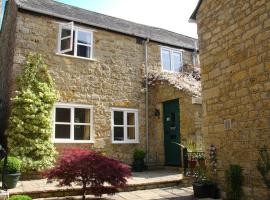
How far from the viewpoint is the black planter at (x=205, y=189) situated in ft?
24.2

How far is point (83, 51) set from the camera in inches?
494

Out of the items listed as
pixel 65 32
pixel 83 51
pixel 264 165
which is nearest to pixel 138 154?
pixel 83 51

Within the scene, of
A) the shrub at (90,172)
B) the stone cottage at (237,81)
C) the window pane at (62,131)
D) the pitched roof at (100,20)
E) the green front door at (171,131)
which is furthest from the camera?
the green front door at (171,131)

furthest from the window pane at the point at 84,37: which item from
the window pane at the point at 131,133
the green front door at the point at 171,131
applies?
the green front door at the point at 171,131

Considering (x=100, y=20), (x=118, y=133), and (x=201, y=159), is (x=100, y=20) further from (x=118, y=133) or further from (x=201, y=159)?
(x=201, y=159)

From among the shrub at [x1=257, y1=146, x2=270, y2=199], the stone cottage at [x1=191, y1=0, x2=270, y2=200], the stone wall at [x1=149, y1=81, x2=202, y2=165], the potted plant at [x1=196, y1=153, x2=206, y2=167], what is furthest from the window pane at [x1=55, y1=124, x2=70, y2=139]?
the shrub at [x1=257, y1=146, x2=270, y2=199]

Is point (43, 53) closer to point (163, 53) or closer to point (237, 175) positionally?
point (163, 53)

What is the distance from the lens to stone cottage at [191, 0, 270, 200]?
6.47 meters

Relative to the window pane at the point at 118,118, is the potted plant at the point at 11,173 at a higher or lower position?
lower

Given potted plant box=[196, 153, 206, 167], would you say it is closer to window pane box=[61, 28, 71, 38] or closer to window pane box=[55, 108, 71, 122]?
window pane box=[55, 108, 71, 122]

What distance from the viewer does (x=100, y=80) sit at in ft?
41.2

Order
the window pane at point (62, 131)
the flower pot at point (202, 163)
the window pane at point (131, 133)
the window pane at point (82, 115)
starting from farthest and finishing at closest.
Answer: the window pane at point (131, 133) → the window pane at point (82, 115) → the window pane at point (62, 131) → the flower pot at point (202, 163)

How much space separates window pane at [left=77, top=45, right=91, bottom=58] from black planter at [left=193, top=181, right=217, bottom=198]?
750 cm

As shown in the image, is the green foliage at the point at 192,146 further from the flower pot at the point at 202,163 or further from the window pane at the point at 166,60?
the window pane at the point at 166,60
